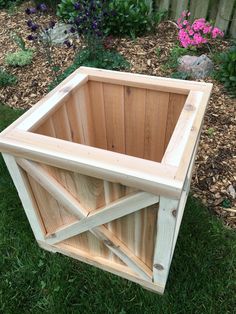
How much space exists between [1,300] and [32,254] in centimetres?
29

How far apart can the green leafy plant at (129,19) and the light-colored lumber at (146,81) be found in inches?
74.6

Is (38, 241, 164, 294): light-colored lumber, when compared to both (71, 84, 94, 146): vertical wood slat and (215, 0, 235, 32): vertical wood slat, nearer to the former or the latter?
(71, 84, 94, 146): vertical wood slat

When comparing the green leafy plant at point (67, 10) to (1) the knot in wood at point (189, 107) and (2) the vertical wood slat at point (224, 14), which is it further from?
(1) the knot in wood at point (189, 107)

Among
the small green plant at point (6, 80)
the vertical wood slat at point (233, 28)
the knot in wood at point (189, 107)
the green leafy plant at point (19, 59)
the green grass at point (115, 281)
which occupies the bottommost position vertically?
the green grass at point (115, 281)

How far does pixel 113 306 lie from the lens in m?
1.59

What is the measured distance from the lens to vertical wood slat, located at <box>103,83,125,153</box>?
5.73ft

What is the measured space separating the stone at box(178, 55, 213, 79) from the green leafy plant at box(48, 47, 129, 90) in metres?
0.62

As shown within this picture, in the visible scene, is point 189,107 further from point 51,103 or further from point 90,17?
point 90,17

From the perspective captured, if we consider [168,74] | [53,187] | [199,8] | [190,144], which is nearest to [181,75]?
[168,74]

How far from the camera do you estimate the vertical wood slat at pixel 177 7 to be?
361 centimetres

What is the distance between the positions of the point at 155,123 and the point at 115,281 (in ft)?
3.12

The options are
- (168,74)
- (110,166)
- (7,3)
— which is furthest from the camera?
(7,3)

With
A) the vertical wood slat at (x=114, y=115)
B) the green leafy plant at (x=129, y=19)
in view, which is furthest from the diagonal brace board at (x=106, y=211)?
the green leafy plant at (x=129, y=19)

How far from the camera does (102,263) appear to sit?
1701mm
